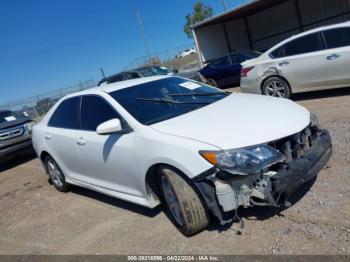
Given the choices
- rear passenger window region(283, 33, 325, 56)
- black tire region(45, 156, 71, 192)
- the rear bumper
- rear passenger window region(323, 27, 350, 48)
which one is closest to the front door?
black tire region(45, 156, 71, 192)

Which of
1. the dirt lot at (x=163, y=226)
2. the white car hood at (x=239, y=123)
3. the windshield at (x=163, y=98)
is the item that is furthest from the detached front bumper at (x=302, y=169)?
the windshield at (x=163, y=98)

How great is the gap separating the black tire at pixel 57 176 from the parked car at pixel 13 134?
12.0 ft

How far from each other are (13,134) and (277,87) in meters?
6.76

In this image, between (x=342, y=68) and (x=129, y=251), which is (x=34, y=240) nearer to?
(x=129, y=251)

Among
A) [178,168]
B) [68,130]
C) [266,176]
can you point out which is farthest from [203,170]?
[68,130]

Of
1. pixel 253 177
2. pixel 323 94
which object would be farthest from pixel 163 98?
pixel 323 94

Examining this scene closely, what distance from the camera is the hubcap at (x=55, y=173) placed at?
6.25m

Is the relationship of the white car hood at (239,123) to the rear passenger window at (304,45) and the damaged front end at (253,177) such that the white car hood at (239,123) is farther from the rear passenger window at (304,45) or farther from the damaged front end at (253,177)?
the rear passenger window at (304,45)

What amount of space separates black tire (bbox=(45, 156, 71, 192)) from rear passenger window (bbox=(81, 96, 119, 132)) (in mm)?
1389

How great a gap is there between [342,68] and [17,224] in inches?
261

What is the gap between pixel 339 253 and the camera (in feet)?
10.1

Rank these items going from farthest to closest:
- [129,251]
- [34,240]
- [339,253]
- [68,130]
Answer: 1. [68,130]
2. [34,240]
3. [129,251]
4. [339,253]

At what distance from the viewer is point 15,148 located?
9.79 meters

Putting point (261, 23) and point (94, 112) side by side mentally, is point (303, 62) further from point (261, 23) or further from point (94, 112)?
point (261, 23)
